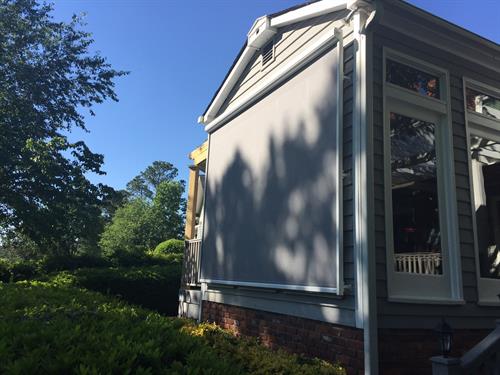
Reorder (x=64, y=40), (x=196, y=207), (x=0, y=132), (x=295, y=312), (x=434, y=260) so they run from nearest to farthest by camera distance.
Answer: (x=434, y=260) < (x=295, y=312) < (x=196, y=207) < (x=0, y=132) < (x=64, y=40)

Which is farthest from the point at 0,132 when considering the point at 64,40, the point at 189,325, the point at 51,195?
the point at 189,325

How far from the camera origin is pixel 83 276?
11.3 meters

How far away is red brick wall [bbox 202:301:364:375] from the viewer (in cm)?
428

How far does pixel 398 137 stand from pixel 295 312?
235 centimetres

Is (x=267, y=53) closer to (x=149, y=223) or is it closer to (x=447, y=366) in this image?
(x=447, y=366)

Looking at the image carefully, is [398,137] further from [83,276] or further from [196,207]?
[83,276]

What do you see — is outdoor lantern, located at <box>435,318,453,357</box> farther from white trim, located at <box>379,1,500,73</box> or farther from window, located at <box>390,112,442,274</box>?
white trim, located at <box>379,1,500,73</box>

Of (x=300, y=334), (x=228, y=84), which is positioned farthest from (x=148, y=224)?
(x=300, y=334)

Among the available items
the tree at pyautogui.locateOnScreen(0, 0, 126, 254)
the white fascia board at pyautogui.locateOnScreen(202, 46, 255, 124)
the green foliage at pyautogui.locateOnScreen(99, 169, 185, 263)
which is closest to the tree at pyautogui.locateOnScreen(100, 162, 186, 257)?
the green foliage at pyautogui.locateOnScreen(99, 169, 185, 263)

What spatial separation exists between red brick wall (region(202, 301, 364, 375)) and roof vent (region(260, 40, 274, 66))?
3.91 metres

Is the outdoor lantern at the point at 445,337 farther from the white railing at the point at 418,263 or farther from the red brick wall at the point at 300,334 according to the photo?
the white railing at the point at 418,263

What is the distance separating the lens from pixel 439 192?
5004mm

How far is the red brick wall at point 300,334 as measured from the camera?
4.28 meters

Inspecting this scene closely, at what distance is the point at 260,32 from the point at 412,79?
2844 millimetres
